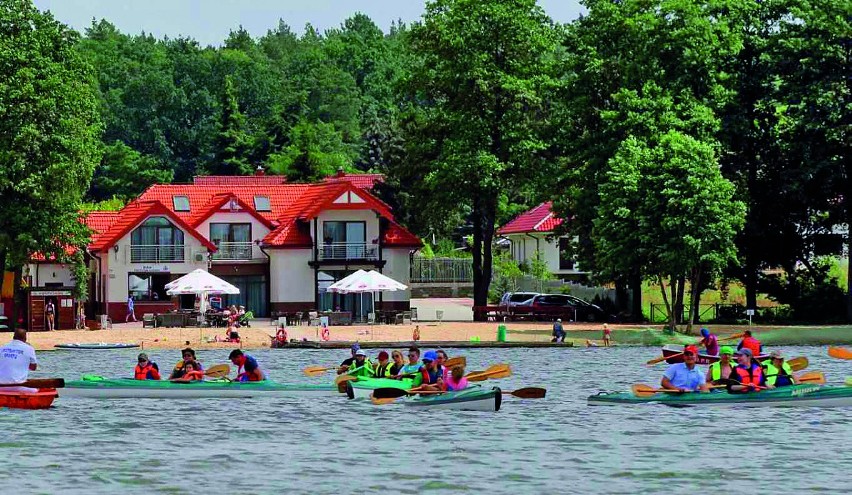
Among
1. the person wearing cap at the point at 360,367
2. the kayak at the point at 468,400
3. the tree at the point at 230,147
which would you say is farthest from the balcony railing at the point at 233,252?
the tree at the point at 230,147

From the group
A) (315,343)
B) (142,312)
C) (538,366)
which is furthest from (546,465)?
(142,312)

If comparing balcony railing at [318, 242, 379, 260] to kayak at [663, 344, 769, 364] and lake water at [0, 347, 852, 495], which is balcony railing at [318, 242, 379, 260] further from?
lake water at [0, 347, 852, 495]

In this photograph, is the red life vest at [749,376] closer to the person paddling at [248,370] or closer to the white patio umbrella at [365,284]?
the person paddling at [248,370]

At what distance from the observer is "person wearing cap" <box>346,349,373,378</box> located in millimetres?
43469

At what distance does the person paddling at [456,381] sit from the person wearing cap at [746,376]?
653 centimetres

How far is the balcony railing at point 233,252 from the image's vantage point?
89000 mm

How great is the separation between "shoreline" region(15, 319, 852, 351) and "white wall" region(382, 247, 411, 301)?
11202mm

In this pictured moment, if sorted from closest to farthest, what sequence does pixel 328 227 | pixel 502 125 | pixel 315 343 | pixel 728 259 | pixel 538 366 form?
1. pixel 538 366
2. pixel 315 343
3. pixel 728 259
4. pixel 502 125
5. pixel 328 227

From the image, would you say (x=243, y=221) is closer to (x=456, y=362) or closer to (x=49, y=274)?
(x=49, y=274)

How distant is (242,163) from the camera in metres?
150

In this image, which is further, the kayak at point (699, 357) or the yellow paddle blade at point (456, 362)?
the kayak at point (699, 357)

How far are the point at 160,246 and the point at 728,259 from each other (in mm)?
30165

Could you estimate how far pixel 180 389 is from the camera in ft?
138

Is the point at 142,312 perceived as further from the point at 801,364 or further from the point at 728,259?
the point at 801,364
